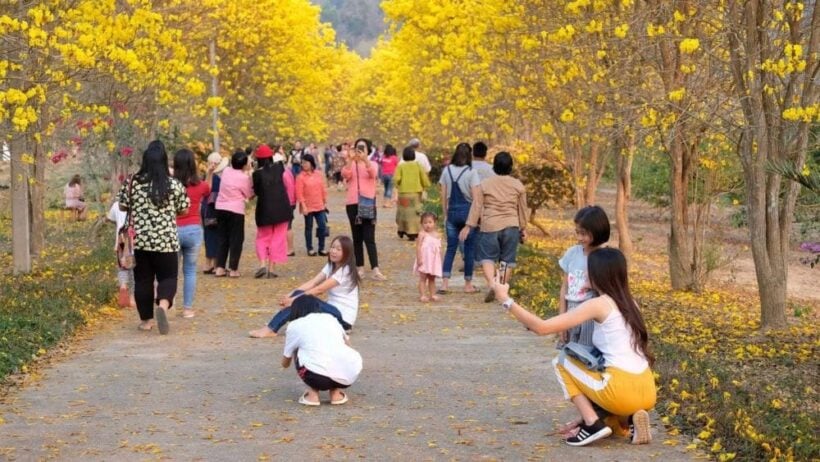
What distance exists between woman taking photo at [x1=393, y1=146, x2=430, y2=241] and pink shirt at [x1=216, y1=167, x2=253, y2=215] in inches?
128

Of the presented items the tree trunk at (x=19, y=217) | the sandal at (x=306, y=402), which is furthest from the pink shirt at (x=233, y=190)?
the sandal at (x=306, y=402)

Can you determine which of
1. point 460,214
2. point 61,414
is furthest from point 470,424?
point 460,214

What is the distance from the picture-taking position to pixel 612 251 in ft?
23.7

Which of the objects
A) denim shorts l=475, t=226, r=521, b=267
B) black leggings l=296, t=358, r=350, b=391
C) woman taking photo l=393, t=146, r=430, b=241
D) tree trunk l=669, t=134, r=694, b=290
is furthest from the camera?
woman taking photo l=393, t=146, r=430, b=241

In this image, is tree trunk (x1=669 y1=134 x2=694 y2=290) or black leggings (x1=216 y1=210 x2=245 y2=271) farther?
tree trunk (x1=669 y1=134 x2=694 y2=290)

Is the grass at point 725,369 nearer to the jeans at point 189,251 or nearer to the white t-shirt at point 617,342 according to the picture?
the white t-shirt at point 617,342

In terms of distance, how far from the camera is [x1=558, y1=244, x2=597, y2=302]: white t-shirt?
7.98 meters

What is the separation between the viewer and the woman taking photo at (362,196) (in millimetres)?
16562

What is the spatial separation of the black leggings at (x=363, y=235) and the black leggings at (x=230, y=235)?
4.75 feet

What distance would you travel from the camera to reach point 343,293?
35.6 ft

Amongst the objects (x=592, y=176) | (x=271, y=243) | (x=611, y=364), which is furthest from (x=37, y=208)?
(x=611, y=364)

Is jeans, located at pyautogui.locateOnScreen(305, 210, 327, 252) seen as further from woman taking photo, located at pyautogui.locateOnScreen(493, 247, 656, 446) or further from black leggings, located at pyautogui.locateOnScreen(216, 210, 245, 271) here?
woman taking photo, located at pyautogui.locateOnScreen(493, 247, 656, 446)

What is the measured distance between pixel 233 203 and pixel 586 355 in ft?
32.4

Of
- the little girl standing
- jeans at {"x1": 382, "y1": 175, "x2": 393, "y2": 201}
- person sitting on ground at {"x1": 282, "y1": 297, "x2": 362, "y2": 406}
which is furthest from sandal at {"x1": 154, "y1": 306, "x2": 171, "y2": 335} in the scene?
jeans at {"x1": 382, "y1": 175, "x2": 393, "y2": 201}
